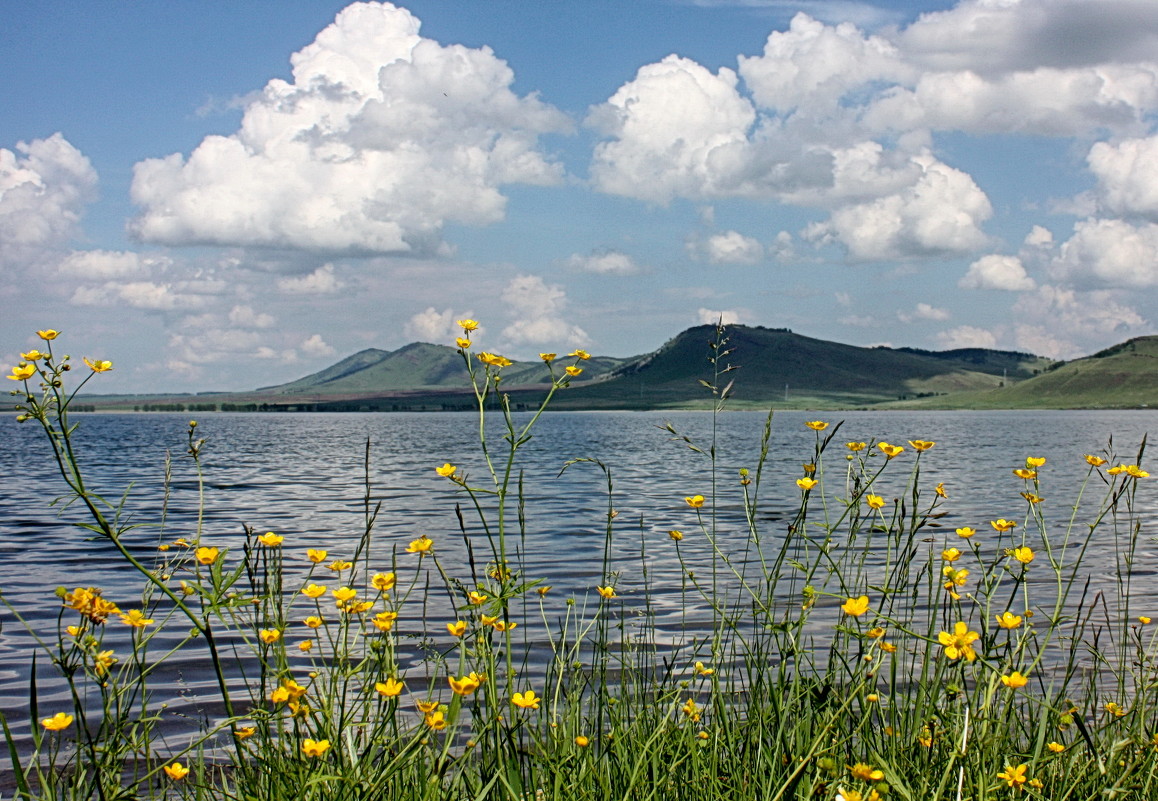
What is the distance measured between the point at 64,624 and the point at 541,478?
79.4 feet

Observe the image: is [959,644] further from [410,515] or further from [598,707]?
[410,515]

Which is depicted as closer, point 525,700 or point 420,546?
point 525,700

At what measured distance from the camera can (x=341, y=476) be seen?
38.9 metres

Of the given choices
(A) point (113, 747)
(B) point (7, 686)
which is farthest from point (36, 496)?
(A) point (113, 747)

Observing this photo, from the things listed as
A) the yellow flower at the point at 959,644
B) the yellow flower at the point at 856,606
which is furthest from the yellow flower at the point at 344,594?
the yellow flower at the point at 959,644

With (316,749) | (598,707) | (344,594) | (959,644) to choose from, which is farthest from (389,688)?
(598,707)

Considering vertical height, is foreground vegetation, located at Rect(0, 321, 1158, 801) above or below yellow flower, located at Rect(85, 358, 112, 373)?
below

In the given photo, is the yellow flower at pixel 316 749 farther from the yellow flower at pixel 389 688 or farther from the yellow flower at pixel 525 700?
the yellow flower at pixel 525 700

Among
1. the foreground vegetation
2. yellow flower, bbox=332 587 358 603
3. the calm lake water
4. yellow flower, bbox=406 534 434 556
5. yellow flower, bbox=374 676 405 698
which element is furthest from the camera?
the calm lake water

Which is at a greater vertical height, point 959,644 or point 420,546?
point 420,546

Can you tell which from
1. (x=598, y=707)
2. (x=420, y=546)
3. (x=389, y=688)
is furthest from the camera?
(x=598, y=707)

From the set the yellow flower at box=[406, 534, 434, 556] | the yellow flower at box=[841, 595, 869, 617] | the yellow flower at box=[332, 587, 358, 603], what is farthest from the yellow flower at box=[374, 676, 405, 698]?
the yellow flower at box=[841, 595, 869, 617]

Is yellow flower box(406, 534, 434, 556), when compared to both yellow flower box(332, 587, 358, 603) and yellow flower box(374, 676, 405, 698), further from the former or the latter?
yellow flower box(374, 676, 405, 698)

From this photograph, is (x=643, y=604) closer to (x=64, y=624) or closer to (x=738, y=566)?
(x=738, y=566)
